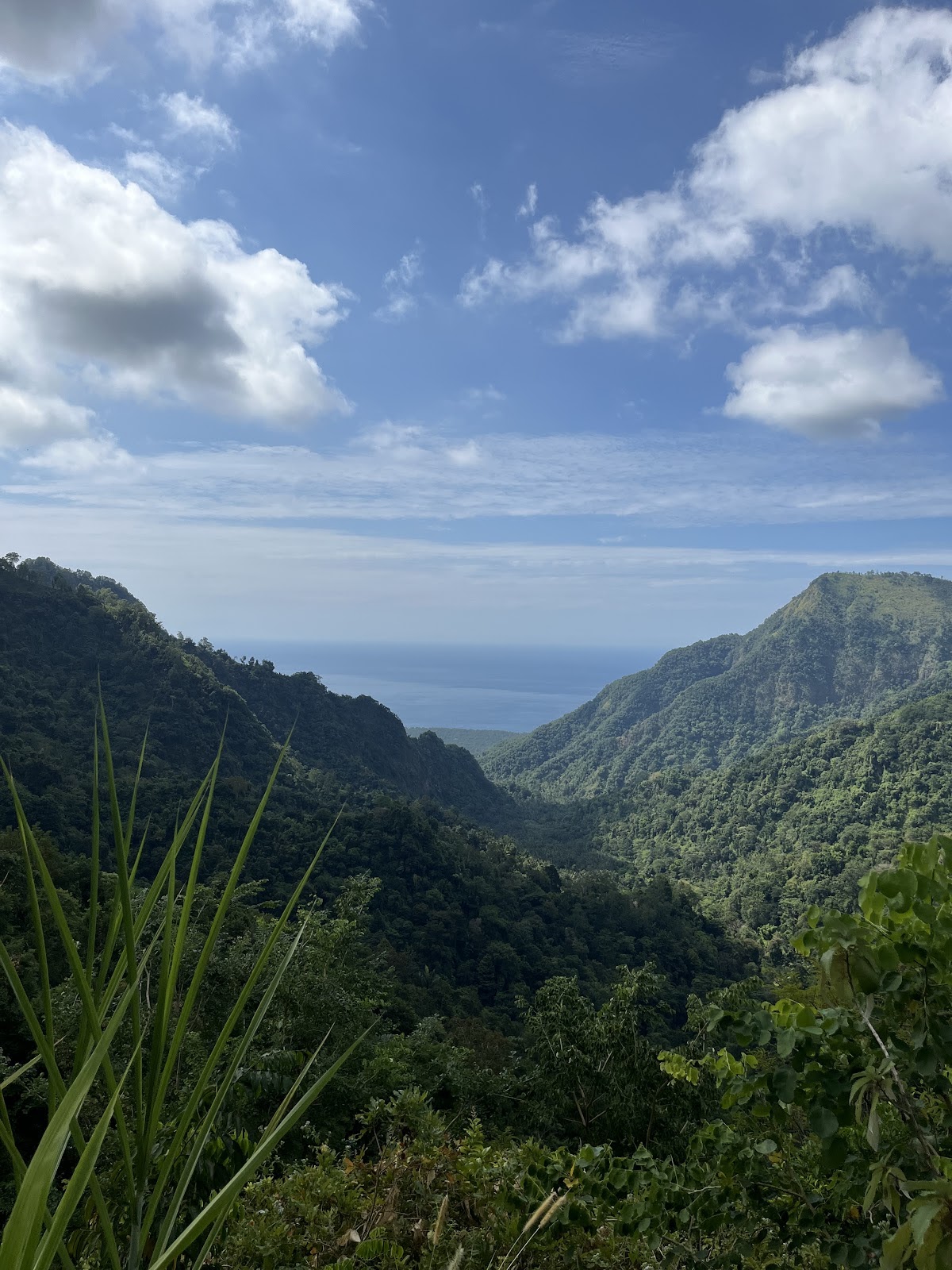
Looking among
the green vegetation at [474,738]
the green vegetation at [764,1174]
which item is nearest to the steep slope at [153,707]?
the green vegetation at [764,1174]

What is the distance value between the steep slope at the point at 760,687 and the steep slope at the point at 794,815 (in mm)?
23235

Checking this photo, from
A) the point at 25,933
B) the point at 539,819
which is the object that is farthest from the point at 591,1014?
the point at 539,819

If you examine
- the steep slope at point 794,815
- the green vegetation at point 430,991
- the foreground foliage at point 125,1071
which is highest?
the foreground foliage at point 125,1071

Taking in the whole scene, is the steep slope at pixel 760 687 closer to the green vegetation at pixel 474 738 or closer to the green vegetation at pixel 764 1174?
the green vegetation at pixel 474 738

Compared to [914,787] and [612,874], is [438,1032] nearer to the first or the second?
[612,874]

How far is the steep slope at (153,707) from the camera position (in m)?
27.8

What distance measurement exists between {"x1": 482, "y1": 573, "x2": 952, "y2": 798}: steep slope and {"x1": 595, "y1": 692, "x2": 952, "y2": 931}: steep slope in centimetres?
2323

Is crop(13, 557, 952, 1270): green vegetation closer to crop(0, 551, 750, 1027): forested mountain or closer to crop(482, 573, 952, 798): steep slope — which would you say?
crop(0, 551, 750, 1027): forested mountain

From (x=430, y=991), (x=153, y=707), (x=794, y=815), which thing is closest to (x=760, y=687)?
(x=794, y=815)

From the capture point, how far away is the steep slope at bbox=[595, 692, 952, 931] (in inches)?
1561

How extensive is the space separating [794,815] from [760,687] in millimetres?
57794

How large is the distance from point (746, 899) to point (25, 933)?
122 ft

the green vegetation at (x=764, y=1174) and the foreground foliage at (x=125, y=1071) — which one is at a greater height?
the foreground foliage at (x=125, y=1071)

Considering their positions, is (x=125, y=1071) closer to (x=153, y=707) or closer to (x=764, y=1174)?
(x=764, y=1174)
